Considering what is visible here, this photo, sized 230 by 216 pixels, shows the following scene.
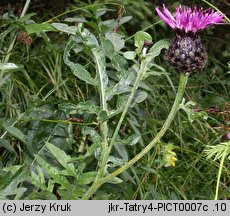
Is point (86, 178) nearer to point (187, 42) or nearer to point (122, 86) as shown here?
point (122, 86)

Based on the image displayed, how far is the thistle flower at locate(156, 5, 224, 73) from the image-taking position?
140cm

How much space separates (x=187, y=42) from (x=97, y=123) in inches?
12.1

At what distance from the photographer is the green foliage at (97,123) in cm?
139

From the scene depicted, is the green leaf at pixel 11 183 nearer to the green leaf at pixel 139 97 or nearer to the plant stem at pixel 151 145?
the plant stem at pixel 151 145

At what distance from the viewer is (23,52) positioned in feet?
8.73

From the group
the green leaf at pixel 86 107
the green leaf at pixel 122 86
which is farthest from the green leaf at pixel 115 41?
the green leaf at pixel 86 107

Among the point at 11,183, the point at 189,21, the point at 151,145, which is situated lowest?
the point at 11,183

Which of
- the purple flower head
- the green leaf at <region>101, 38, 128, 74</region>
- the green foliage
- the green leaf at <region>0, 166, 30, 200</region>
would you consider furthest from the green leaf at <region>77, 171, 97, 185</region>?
the purple flower head

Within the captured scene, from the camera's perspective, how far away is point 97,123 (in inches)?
57.8

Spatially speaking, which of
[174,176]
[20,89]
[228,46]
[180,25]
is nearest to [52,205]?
[180,25]

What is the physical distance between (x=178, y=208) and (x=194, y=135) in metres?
1.08

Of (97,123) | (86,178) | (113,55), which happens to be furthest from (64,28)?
(86,178)

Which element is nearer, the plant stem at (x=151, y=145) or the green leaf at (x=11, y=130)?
the plant stem at (x=151, y=145)

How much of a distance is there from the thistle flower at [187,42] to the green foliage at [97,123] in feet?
0.14
